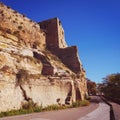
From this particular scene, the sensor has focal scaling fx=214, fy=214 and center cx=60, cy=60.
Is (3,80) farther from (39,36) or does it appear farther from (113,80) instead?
(113,80)

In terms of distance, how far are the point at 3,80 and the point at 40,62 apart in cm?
1101

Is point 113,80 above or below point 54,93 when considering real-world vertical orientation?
above

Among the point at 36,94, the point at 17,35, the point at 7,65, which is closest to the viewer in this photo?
the point at 7,65

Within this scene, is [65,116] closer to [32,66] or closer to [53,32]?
[32,66]

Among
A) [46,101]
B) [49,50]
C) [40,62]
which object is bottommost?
[46,101]

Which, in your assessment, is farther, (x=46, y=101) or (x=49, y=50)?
(x=49, y=50)

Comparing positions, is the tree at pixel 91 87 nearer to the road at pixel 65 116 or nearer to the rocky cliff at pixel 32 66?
A: the rocky cliff at pixel 32 66

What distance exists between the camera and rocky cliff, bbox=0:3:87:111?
22406 mm

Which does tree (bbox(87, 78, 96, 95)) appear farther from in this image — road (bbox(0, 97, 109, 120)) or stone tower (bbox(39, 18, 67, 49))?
road (bbox(0, 97, 109, 120))

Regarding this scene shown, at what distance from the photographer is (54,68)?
32281mm

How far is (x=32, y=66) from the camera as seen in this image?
95.6ft

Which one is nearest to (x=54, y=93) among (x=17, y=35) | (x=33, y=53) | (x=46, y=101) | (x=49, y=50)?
(x=46, y=101)

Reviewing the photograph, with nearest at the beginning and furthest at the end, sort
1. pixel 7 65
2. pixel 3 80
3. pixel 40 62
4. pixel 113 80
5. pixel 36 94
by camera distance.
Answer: pixel 3 80, pixel 7 65, pixel 36 94, pixel 40 62, pixel 113 80

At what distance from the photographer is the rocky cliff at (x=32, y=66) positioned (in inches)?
882
